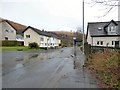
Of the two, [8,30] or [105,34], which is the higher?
[8,30]

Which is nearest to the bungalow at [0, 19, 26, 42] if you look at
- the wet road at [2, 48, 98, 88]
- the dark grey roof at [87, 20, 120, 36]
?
the dark grey roof at [87, 20, 120, 36]

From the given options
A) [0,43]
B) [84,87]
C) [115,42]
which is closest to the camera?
[84,87]

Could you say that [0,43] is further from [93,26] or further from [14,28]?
[93,26]

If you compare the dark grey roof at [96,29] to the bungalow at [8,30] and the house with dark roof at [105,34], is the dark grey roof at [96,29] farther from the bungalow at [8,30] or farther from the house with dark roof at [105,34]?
the bungalow at [8,30]

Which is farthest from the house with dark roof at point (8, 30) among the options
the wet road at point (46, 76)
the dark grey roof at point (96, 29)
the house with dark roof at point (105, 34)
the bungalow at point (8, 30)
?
the wet road at point (46, 76)

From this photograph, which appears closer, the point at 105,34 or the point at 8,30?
the point at 105,34

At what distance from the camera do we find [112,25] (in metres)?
44.4

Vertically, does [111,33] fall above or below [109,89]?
above

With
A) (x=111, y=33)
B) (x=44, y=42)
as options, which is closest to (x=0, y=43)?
(x=44, y=42)

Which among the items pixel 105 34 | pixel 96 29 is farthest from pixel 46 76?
pixel 96 29

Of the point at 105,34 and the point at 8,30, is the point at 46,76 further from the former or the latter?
the point at 8,30

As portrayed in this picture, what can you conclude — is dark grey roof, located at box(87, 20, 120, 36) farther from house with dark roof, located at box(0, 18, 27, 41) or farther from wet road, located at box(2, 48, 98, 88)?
house with dark roof, located at box(0, 18, 27, 41)

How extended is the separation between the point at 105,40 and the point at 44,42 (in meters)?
29.7

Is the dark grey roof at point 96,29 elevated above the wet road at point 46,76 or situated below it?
above
